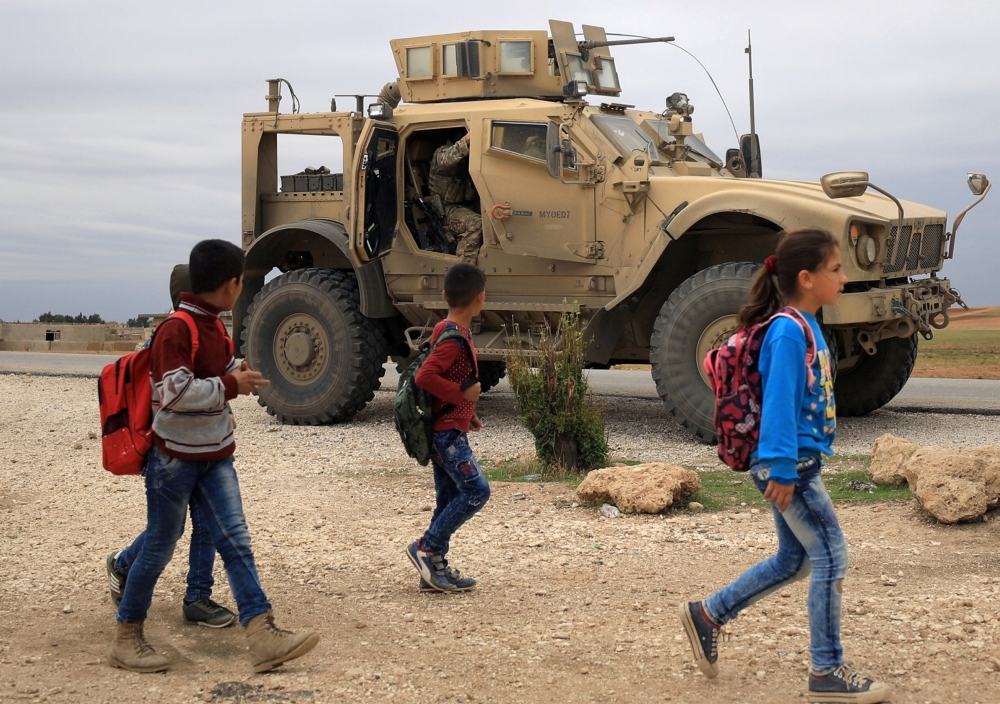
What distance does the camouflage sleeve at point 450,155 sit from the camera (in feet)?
33.0

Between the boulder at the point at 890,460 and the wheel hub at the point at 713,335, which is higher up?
the wheel hub at the point at 713,335

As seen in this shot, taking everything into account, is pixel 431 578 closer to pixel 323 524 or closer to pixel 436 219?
pixel 323 524

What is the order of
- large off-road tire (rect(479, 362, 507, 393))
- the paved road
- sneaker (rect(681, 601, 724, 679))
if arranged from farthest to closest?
large off-road tire (rect(479, 362, 507, 393)) → the paved road → sneaker (rect(681, 601, 724, 679))

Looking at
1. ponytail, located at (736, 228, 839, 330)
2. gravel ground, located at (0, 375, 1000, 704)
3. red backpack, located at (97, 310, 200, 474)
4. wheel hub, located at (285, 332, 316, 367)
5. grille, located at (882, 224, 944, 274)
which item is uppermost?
ponytail, located at (736, 228, 839, 330)

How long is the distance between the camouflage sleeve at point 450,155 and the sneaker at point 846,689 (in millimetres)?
7100

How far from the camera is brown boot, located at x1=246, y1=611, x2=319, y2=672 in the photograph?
4059mm

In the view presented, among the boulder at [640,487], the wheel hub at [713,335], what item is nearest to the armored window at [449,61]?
the wheel hub at [713,335]

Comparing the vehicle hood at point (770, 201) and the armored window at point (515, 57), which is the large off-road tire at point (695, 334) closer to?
the vehicle hood at point (770, 201)

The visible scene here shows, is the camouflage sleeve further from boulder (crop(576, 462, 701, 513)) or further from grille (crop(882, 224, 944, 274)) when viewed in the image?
boulder (crop(576, 462, 701, 513))

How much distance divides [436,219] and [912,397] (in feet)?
17.7

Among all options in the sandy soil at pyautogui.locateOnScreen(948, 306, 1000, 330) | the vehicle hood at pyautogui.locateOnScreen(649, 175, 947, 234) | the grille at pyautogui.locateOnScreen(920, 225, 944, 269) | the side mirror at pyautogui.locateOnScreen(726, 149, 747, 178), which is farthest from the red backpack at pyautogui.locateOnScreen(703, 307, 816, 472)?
the sandy soil at pyautogui.locateOnScreen(948, 306, 1000, 330)

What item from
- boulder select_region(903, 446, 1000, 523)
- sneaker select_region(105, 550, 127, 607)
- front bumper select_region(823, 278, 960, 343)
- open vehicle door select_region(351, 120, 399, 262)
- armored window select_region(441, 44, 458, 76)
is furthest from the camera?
armored window select_region(441, 44, 458, 76)

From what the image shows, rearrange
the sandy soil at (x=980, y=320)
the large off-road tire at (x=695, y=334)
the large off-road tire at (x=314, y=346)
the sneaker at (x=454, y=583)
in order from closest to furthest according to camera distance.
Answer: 1. the sneaker at (x=454, y=583)
2. the large off-road tire at (x=695, y=334)
3. the large off-road tire at (x=314, y=346)
4. the sandy soil at (x=980, y=320)

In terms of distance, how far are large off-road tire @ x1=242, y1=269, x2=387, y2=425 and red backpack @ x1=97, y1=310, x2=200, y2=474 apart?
6.33 meters
